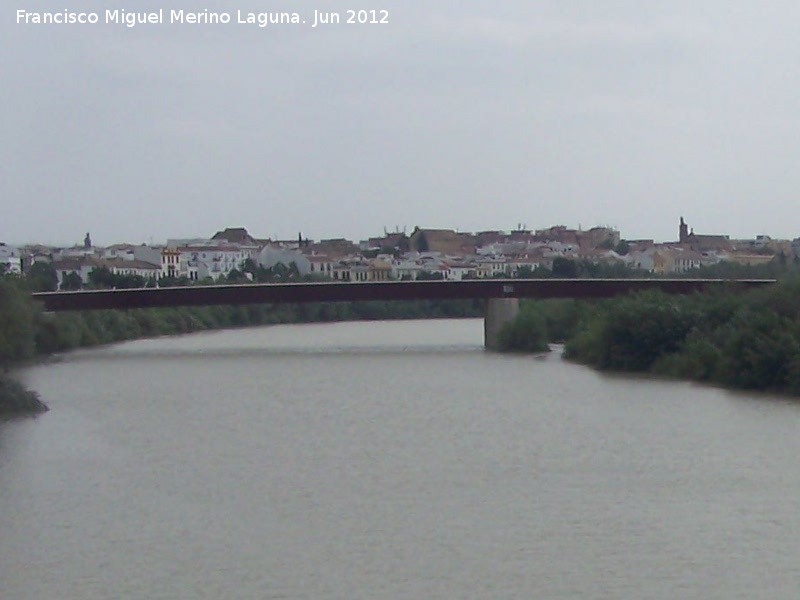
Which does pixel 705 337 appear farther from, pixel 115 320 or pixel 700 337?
pixel 115 320

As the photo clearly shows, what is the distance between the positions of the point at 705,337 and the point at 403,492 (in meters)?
9.14

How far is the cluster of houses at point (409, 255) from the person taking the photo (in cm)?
4669

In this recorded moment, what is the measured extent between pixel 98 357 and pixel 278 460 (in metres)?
12.3

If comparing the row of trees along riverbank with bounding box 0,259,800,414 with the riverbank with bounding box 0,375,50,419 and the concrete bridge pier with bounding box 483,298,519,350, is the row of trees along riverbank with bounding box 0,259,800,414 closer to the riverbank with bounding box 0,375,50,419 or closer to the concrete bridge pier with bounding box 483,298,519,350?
the riverbank with bounding box 0,375,50,419

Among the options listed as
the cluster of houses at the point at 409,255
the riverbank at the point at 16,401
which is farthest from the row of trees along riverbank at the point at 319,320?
the cluster of houses at the point at 409,255

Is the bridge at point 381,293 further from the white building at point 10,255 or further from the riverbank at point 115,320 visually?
the white building at point 10,255

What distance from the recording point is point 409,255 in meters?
55.4

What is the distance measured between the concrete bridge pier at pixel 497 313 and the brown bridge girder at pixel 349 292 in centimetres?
13

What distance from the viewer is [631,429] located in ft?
44.0

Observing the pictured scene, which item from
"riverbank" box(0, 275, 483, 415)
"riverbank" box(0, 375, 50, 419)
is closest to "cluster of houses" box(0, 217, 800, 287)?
"riverbank" box(0, 275, 483, 415)

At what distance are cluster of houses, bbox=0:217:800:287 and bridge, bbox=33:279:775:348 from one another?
15741 millimetres

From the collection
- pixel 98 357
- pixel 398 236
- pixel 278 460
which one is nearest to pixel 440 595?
pixel 278 460

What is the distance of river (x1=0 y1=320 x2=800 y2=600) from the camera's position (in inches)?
318

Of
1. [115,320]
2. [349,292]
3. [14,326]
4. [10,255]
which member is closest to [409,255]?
[10,255]
